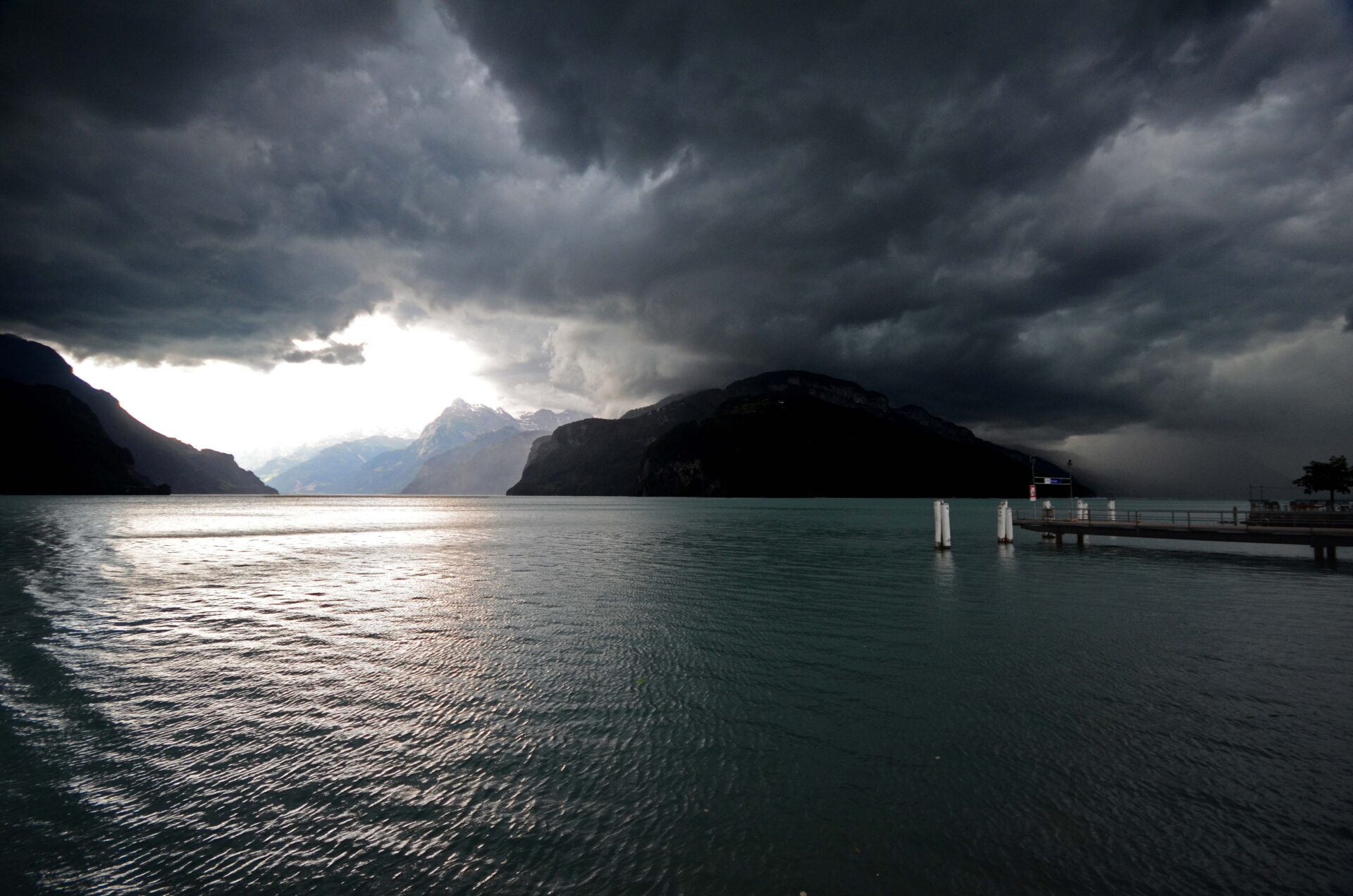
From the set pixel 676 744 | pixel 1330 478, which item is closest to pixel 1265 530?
pixel 1330 478

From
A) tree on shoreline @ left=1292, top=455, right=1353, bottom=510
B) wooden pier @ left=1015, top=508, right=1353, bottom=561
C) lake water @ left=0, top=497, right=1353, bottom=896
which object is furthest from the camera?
tree on shoreline @ left=1292, top=455, right=1353, bottom=510

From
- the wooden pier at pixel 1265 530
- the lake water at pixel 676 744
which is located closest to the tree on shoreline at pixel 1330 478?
the wooden pier at pixel 1265 530

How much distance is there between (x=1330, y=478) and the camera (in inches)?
2670

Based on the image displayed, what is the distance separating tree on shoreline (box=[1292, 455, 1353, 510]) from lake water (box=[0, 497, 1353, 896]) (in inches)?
2299

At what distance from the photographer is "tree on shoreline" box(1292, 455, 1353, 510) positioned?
66.0 meters

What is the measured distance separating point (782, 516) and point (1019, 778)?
110336mm

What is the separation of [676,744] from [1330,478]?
9636 centimetres

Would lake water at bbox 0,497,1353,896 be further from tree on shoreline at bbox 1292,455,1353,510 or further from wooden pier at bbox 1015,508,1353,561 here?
tree on shoreline at bbox 1292,455,1353,510

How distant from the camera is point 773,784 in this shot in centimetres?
1002

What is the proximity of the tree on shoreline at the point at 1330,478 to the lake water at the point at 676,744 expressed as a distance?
5839cm

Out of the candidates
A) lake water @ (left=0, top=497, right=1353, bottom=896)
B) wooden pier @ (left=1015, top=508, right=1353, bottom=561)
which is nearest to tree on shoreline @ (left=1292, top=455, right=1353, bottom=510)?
wooden pier @ (left=1015, top=508, right=1353, bottom=561)

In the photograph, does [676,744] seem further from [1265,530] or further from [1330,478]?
[1330,478]

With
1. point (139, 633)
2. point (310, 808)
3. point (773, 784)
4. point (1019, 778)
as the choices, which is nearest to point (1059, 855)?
point (1019, 778)

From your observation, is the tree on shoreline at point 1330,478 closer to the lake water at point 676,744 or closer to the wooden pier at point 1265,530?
the wooden pier at point 1265,530
